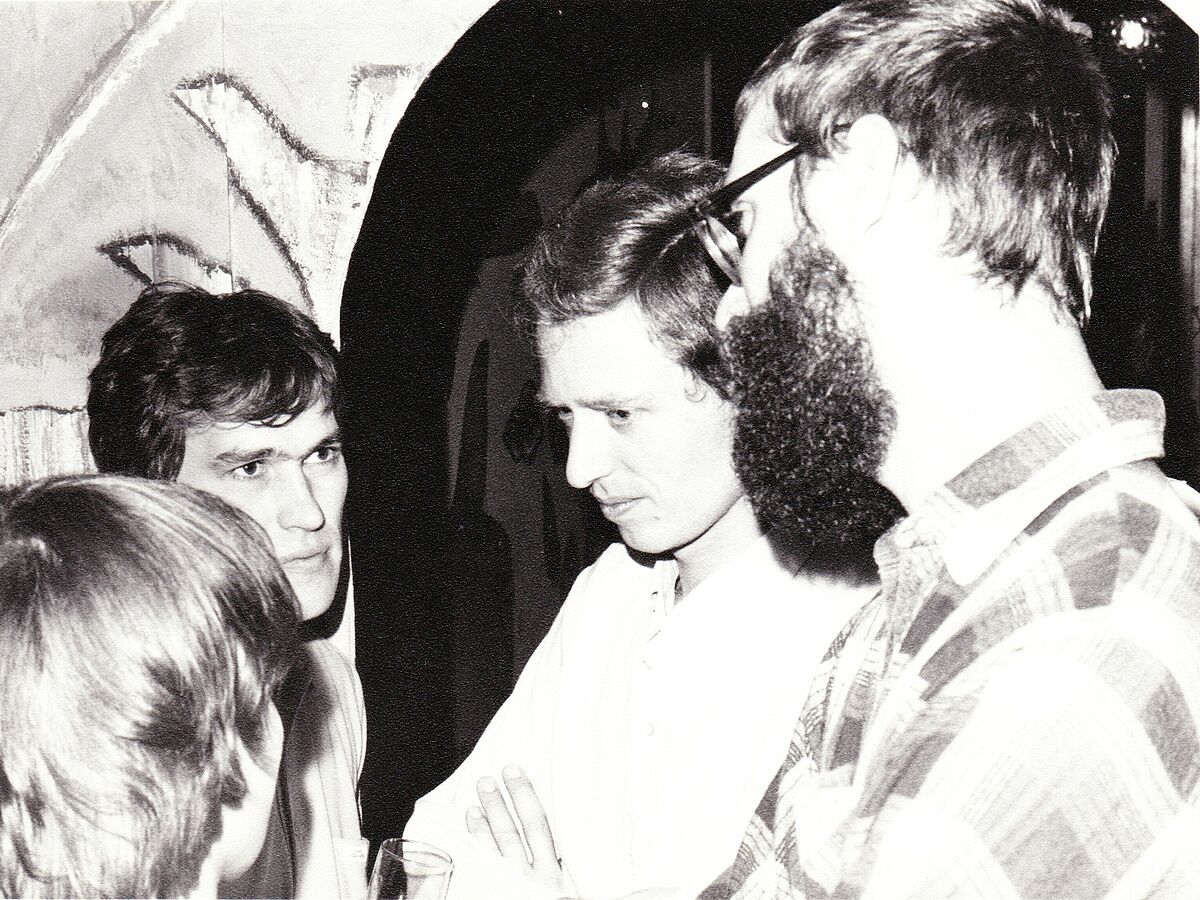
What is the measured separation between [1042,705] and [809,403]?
17.8 inches

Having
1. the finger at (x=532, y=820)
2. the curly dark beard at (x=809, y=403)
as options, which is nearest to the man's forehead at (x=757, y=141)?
the curly dark beard at (x=809, y=403)

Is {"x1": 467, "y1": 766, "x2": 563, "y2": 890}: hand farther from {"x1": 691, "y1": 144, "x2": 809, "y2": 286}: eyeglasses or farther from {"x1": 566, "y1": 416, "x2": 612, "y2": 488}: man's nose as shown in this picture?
{"x1": 691, "y1": 144, "x2": 809, "y2": 286}: eyeglasses

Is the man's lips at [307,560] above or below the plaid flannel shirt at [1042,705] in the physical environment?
below

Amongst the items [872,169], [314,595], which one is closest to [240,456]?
[314,595]

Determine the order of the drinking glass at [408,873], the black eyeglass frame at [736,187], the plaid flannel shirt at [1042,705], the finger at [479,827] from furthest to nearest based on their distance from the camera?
the finger at [479,827] < the black eyeglass frame at [736,187] < the drinking glass at [408,873] < the plaid flannel shirt at [1042,705]

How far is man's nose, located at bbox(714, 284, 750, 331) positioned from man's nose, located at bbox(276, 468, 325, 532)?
70 cm

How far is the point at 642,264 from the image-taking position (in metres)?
1.70

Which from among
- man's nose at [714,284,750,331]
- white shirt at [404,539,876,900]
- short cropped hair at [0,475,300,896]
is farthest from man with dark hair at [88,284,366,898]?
man's nose at [714,284,750,331]

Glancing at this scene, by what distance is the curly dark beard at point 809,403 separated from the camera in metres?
1.08

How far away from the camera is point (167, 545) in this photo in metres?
0.91

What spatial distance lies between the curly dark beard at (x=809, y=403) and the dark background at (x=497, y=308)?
694 mm

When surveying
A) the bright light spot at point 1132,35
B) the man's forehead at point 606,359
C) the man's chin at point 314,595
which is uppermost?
the bright light spot at point 1132,35

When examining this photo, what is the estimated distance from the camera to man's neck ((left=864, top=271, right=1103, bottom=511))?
956 millimetres

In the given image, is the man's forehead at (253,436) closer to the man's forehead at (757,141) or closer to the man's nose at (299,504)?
the man's nose at (299,504)
